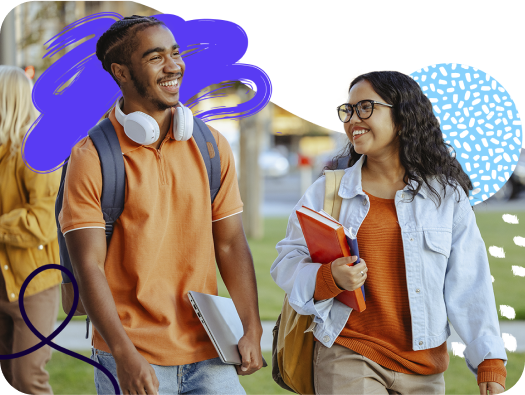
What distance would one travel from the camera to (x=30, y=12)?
3129 mm

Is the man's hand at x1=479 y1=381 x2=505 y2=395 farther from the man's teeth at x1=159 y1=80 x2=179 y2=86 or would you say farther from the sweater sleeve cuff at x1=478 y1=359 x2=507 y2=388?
the man's teeth at x1=159 y1=80 x2=179 y2=86

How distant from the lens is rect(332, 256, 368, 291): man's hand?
6.92 feet

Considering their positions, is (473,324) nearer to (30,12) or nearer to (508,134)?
(508,134)

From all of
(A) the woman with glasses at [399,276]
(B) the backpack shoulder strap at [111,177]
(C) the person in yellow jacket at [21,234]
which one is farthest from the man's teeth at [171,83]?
(C) the person in yellow jacket at [21,234]

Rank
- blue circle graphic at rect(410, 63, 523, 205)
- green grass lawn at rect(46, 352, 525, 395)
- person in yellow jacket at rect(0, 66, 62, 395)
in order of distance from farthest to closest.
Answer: green grass lawn at rect(46, 352, 525, 395) → person in yellow jacket at rect(0, 66, 62, 395) → blue circle graphic at rect(410, 63, 523, 205)

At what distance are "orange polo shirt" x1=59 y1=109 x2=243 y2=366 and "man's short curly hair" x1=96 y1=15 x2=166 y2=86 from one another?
196 millimetres

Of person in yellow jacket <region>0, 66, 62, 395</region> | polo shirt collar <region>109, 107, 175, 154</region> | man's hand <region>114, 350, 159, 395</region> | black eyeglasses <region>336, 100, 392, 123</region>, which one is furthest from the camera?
person in yellow jacket <region>0, 66, 62, 395</region>

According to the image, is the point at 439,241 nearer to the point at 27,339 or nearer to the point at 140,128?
the point at 140,128

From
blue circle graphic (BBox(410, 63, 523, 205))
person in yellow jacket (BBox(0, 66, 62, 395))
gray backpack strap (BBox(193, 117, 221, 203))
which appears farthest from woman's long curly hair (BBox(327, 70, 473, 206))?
person in yellow jacket (BBox(0, 66, 62, 395))

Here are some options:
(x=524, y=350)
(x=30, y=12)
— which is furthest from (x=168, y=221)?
(x=524, y=350)

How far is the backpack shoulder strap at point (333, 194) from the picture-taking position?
93.4 inches

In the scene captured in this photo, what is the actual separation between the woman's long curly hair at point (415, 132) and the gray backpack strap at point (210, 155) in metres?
0.66

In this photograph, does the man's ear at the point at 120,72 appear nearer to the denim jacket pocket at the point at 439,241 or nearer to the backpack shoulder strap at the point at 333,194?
the backpack shoulder strap at the point at 333,194

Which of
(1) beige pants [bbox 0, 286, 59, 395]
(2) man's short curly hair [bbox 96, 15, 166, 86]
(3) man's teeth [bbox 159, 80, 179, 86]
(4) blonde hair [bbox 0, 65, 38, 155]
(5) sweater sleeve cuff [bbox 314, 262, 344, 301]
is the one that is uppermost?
(2) man's short curly hair [bbox 96, 15, 166, 86]
